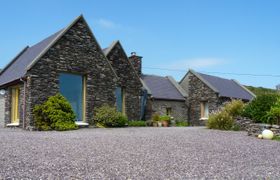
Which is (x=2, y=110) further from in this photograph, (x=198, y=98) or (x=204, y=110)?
(x=204, y=110)

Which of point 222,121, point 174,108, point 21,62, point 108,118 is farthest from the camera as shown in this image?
point 174,108

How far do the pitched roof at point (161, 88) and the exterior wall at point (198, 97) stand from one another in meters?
1.28

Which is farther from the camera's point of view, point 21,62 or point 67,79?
point 21,62

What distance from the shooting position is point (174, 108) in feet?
105

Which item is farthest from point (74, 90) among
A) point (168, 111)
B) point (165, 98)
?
point (168, 111)

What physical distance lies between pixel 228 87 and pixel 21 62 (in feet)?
69.9

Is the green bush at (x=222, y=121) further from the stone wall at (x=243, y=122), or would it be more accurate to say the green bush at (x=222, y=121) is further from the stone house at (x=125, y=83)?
the stone house at (x=125, y=83)

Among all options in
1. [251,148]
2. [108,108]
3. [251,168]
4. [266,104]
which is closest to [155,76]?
[108,108]

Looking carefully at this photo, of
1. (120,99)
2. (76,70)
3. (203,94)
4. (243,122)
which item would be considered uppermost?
(76,70)

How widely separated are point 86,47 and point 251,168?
48.0 feet

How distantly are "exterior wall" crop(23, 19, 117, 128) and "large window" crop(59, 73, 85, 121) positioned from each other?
30 cm

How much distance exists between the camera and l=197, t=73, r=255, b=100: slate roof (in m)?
33.9

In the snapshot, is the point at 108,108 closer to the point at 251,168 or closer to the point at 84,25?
the point at 84,25

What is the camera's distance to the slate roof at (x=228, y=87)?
33.9m
